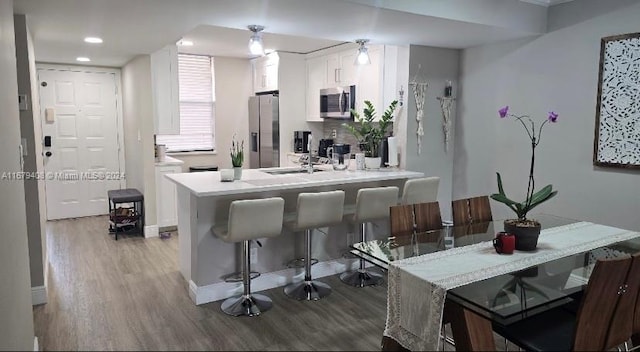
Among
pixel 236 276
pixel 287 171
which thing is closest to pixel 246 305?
pixel 236 276

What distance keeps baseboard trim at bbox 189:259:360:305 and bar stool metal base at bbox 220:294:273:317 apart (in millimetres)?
97

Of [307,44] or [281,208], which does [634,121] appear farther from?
[307,44]

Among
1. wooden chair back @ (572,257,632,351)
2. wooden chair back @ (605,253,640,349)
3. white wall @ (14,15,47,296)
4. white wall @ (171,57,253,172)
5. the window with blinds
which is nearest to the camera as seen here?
wooden chair back @ (572,257,632,351)

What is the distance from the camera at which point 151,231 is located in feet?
16.1

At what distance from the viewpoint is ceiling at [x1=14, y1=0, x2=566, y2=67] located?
2688 mm

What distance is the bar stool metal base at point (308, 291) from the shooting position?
3236 mm

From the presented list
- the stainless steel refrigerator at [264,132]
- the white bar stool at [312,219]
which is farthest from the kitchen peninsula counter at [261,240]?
the stainless steel refrigerator at [264,132]

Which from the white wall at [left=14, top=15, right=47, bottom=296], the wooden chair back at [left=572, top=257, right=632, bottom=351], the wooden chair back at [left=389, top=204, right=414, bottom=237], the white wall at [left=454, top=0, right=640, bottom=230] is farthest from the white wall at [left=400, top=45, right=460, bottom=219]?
the white wall at [left=14, top=15, right=47, bottom=296]

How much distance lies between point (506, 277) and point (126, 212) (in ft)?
14.2

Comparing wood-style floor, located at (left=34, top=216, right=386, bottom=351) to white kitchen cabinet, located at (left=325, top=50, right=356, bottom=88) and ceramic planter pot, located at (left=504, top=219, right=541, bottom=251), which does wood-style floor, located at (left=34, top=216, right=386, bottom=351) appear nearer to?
ceramic planter pot, located at (left=504, top=219, right=541, bottom=251)

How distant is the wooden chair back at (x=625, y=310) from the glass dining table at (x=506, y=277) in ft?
0.51

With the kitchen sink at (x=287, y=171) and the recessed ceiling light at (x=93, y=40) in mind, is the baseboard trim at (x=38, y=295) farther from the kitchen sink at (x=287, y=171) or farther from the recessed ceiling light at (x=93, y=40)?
the recessed ceiling light at (x=93, y=40)

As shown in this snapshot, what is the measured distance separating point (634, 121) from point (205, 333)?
318cm

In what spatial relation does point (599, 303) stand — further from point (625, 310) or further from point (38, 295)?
point (38, 295)
